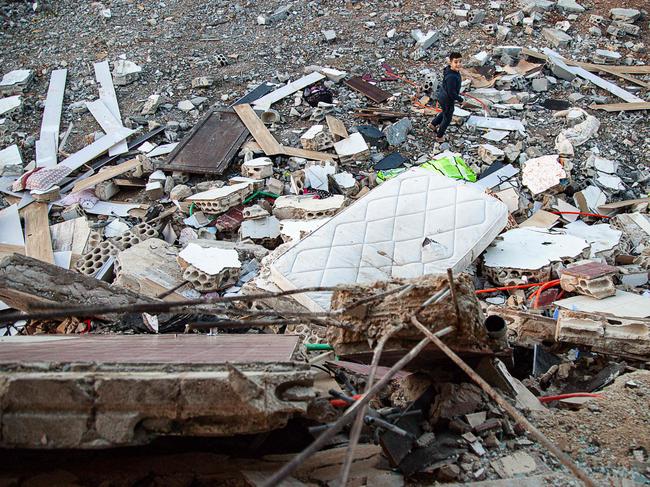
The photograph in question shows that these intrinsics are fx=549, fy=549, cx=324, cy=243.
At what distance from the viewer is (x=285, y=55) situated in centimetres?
1038

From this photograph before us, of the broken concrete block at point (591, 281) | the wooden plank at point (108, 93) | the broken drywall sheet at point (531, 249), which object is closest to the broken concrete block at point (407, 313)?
the broken concrete block at point (591, 281)

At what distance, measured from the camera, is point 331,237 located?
501cm

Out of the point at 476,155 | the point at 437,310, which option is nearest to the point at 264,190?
the point at 476,155

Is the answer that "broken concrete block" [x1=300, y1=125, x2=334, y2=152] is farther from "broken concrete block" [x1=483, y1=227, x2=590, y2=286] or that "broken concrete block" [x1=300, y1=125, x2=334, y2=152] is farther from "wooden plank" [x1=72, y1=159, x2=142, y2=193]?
"broken concrete block" [x1=483, y1=227, x2=590, y2=286]

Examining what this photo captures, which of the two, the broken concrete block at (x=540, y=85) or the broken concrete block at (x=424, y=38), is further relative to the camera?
the broken concrete block at (x=424, y=38)

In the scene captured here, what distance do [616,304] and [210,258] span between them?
3699 millimetres

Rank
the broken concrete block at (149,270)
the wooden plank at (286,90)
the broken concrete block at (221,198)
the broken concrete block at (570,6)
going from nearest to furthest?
1. the broken concrete block at (149,270)
2. the broken concrete block at (221,198)
3. the wooden plank at (286,90)
4. the broken concrete block at (570,6)

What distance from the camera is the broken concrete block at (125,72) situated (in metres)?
9.83

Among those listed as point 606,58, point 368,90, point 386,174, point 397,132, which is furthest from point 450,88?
point 606,58

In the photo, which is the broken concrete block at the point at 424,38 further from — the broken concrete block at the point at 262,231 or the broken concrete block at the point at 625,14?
the broken concrete block at the point at 262,231

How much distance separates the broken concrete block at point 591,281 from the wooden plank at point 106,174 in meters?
5.71

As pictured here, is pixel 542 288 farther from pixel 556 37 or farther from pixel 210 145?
pixel 556 37

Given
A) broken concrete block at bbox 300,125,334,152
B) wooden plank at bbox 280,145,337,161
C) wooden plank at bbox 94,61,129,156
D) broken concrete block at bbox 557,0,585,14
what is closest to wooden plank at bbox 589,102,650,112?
broken concrete block at bbox 557,0,585,14

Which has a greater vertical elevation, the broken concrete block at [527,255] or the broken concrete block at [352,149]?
the broken concrete block at [527,255]
